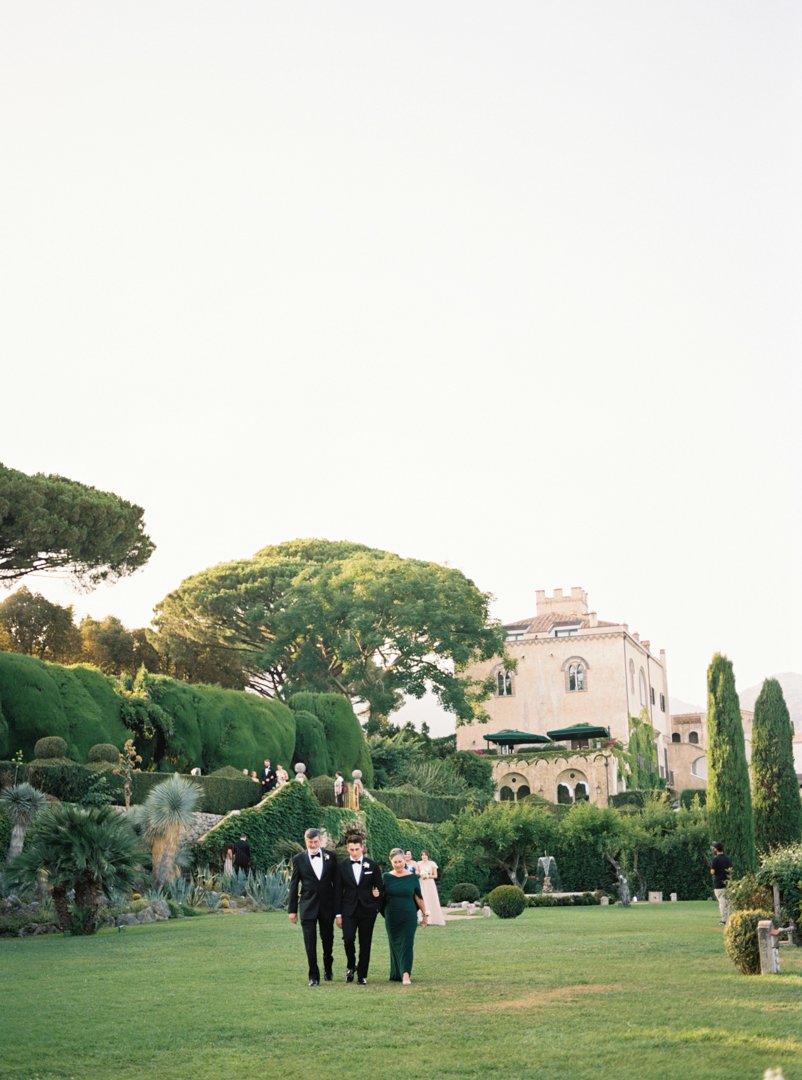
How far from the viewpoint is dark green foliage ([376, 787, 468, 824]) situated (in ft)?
123

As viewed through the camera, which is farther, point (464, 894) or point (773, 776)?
point (464, 894)

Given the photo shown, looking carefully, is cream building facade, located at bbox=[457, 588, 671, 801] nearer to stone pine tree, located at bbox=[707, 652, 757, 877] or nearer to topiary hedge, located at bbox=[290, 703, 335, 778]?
topiary hedge, located at bbox=[290, 703, 335, 778]

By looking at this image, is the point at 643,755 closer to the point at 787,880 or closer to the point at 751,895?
the point at 751,895

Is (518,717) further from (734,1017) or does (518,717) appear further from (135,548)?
(734,1017)

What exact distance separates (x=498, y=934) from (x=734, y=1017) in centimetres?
999

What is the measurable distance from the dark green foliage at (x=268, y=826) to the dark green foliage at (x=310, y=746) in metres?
8.26

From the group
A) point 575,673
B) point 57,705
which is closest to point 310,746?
point 57,705

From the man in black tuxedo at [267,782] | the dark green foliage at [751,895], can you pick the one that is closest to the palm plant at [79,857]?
the dark green foliage at [751,895]

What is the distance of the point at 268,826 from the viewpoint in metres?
28.4

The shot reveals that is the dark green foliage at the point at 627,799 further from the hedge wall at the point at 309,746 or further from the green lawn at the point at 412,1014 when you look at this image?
the green lawn at the point at 412,1014

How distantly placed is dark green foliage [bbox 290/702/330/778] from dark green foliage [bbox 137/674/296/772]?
3.61 ft

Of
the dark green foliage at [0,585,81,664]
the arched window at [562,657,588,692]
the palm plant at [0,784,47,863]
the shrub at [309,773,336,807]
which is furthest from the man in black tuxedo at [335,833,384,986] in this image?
the arched window at [562,657,588,692]

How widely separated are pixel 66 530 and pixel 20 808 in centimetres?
1389

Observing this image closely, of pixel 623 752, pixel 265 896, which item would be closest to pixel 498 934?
pixel 265 896
